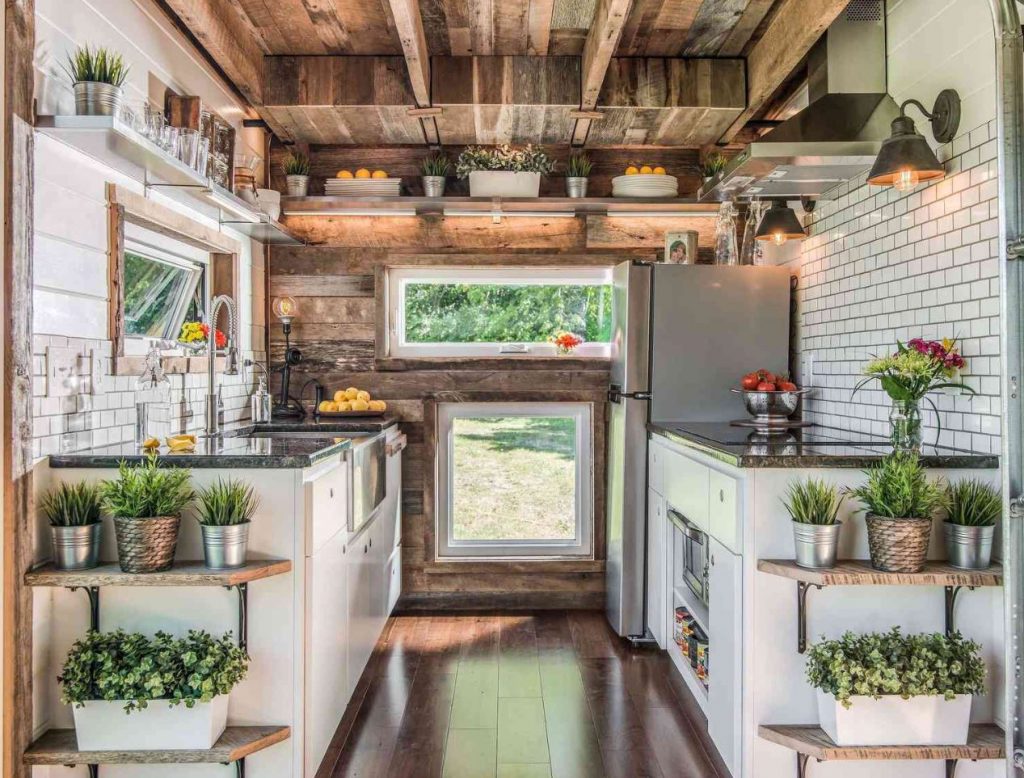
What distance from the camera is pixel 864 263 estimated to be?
3172 millimetres

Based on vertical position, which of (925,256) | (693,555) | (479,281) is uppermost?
(479,281)

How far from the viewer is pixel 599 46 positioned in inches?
121

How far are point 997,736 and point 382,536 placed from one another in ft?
7.94

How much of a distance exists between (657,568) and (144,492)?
226 cm

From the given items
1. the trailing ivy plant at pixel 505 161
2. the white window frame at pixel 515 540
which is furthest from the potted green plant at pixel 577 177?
the white window frame at pixel 515 540

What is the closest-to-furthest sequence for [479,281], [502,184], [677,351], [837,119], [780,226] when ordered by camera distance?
1. [837,119]
2. [780,226]
3. [677,351]
4. [502,184]
5. [479,281]

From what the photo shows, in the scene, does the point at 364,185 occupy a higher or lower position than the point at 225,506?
higher

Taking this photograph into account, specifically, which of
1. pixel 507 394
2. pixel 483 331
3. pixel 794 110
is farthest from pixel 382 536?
pixel 794 110

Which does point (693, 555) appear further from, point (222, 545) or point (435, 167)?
point (435, 167)

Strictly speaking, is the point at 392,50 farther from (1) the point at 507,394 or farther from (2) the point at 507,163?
(1) the point at 507,394

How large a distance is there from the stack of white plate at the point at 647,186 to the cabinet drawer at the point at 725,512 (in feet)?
6.40

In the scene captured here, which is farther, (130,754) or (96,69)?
(96,69)

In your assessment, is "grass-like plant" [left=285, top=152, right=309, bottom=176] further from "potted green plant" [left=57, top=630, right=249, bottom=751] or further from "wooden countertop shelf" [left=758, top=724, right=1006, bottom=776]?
"wooden countertop shelf" [left=758, top=724, right=1006, bottom=776]

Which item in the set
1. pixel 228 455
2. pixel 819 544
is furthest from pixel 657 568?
pixel 228 455
